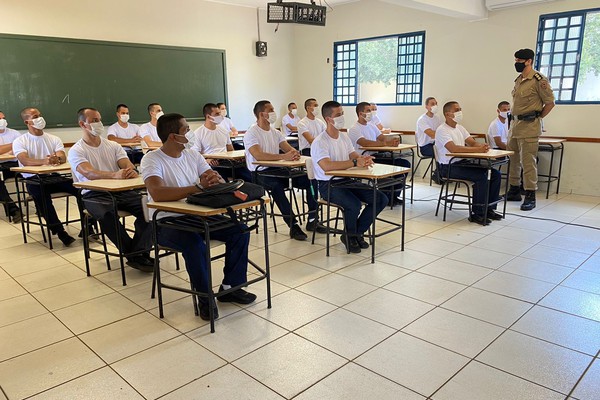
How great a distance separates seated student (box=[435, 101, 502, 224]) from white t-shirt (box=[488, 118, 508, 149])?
1.57 meters

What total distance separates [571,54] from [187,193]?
5.86m

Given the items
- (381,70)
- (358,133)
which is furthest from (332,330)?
(381,70)

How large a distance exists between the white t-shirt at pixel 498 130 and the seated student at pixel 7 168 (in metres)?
6.41

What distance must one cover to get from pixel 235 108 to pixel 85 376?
6.69 metres

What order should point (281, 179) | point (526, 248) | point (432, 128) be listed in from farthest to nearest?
point (432, 128), point (281, 179), point (526, 248)

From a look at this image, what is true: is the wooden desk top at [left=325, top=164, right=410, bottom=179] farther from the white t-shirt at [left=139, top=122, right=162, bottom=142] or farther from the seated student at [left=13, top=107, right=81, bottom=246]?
the white t-shirt at [left=139, top=122, right=162, bottom=142]

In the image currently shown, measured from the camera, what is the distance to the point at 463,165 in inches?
187

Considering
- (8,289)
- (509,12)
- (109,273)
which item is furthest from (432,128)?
(8,289)

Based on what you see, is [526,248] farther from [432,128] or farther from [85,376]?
[85,376]

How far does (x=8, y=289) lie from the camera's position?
328cm

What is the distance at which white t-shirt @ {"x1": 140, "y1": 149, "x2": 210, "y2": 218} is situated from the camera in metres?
2.72

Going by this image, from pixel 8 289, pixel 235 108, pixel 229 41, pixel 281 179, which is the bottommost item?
pixel 8 289

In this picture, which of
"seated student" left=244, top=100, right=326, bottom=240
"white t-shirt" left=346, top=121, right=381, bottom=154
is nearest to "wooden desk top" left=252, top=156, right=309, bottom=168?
"seated student" left=244, top=100, right=326, bottom=240

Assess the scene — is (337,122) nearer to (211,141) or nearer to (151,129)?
(211,141)
